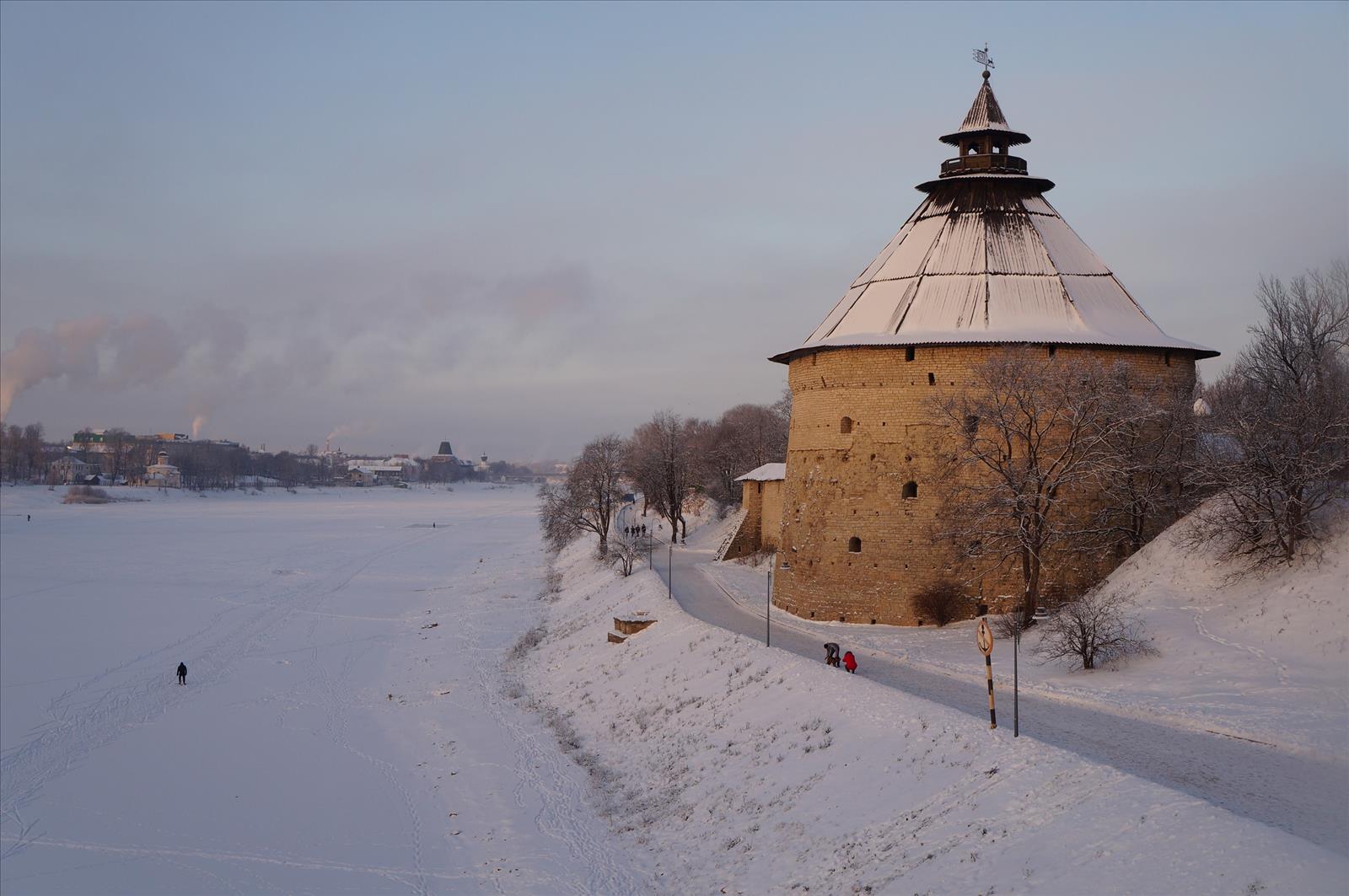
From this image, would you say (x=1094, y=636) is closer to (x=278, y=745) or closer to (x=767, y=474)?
(x=278, y=745)

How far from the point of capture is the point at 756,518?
138 feet

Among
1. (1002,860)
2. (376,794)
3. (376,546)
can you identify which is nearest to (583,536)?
(376,546)

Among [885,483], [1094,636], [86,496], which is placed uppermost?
[885,483]


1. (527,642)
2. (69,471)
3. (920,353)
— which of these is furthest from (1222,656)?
(69,471)

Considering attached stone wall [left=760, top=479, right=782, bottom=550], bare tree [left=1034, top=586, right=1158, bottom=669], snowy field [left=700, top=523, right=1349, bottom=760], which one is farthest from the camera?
attached stone wall [left=760, top=479, right=782, bottom=550]

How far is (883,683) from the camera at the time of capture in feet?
57.7

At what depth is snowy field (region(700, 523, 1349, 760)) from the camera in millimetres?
13938

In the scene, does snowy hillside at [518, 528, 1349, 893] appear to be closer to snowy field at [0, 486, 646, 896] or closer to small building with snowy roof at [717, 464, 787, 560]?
snowy field at [0, 486, 646, 896]

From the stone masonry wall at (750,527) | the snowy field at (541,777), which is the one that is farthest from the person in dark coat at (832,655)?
the stone masonry wall at (750,527)

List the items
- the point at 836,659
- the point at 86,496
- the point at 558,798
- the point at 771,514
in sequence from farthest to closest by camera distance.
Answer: the point at 86,496, the point at 771,514, the point at 836,659, the point at 558,798

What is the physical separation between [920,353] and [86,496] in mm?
107038

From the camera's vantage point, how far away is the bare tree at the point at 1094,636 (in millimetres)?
17656

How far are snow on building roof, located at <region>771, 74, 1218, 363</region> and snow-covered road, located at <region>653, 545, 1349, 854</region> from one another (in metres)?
9.31

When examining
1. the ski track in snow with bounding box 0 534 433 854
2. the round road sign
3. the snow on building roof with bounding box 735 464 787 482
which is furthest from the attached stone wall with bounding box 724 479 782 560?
the round road sign
